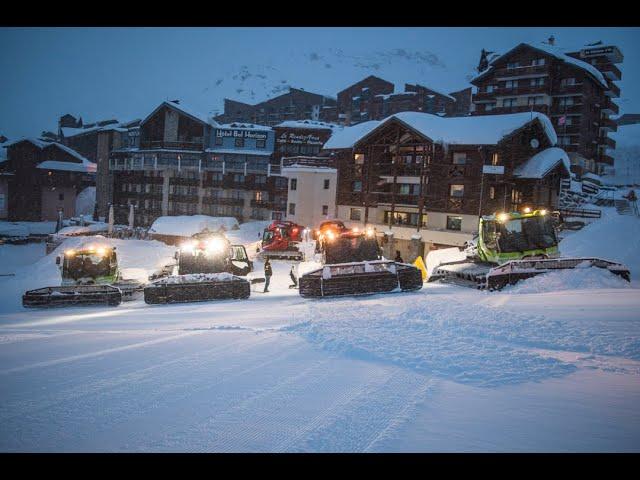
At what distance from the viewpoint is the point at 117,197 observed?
177 feet

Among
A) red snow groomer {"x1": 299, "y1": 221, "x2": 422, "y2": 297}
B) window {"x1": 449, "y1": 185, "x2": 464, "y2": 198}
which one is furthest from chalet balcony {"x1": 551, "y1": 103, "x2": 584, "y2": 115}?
red snow groomer {"x1": 299, "y1": 221, "x2": 422, "y2": 297}

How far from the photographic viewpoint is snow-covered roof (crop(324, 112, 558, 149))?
27.3m

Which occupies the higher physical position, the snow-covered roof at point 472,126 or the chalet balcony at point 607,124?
the chalet balcony at point 607,124

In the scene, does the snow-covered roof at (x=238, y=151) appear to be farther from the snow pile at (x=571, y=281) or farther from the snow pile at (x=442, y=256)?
the snow pile at (x=571, y=281)

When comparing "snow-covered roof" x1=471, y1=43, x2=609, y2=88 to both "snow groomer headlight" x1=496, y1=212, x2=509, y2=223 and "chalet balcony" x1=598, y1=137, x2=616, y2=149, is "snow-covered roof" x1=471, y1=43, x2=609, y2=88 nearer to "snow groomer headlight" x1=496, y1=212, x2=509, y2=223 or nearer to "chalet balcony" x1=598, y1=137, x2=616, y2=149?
"chalet balcony" x1=598, y1=137, x2=616, y2=149

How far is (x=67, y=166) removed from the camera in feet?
165

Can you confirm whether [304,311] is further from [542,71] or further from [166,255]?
[542,71]

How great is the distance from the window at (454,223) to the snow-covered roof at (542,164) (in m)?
4.69

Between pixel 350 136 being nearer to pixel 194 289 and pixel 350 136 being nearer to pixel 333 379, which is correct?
pixel 194 289

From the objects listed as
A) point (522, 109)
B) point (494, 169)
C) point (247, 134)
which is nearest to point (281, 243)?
point (494, 169)

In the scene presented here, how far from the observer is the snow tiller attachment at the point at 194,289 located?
1291 cm

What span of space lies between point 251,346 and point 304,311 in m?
3.08

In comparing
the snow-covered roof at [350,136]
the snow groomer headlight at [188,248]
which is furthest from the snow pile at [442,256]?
the snow-covered roof at [350,136]
